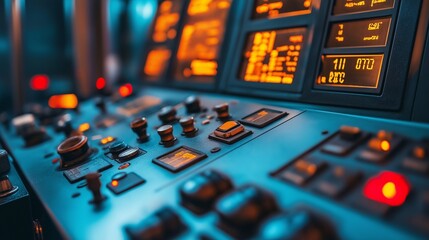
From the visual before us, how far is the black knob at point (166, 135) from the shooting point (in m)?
0.98

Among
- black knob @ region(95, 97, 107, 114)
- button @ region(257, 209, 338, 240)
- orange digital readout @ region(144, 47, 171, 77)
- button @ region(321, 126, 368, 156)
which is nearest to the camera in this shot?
button @ region(257, 209, 338, 240)

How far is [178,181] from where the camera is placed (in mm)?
737

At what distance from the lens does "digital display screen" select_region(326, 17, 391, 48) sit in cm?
92

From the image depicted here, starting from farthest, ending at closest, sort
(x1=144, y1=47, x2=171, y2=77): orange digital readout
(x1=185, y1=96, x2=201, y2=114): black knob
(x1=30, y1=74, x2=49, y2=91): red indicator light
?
(x1=30, y1=74, x2=49, y2=91): red indicator light → (x1=144, y1=47, x2=171, y2=77): orange digital readout → (x1=185, y1=96, x2=201, y2=114): black knob

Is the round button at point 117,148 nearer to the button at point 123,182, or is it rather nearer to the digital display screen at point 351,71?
the button at point 123,182

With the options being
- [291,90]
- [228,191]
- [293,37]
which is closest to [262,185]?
[228,191]

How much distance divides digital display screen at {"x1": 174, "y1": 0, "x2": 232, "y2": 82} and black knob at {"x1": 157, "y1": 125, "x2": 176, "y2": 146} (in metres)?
0.55

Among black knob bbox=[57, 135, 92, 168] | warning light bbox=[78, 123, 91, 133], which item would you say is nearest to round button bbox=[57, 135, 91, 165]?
black knob bbox=[57, 135, 92, 168]

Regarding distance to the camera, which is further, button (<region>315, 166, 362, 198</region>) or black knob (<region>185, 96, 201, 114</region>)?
black knob (<region>185, 96, 201, 114</region>)

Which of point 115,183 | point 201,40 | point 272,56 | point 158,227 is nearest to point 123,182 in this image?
point 115,183

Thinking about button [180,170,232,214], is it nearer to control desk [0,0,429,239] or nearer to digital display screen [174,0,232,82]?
control desk [0,0,429,239]

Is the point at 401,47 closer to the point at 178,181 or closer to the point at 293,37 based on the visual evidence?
the point at 293,37

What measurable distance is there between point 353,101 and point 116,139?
863mm

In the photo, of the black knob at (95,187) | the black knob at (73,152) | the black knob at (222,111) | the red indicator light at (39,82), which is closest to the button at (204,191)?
the black knob at (95,187)
